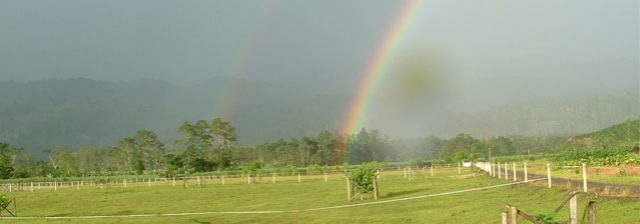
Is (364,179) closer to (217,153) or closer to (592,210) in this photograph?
(592,210)

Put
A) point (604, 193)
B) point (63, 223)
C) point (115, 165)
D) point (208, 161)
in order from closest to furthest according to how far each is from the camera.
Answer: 1. point (604, 193)
2. point (63, 223)
3. point (208, 161)
4. point (115, 165)

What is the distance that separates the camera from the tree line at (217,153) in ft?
408

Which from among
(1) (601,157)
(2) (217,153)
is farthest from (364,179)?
(2) (217,153)

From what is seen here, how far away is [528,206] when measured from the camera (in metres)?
20.7

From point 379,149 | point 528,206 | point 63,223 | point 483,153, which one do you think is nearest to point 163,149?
point 379,149

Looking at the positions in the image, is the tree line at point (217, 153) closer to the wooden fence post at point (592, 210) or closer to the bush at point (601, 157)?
the bush at point (601, 157)

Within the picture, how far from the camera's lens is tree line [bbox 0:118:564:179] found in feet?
408

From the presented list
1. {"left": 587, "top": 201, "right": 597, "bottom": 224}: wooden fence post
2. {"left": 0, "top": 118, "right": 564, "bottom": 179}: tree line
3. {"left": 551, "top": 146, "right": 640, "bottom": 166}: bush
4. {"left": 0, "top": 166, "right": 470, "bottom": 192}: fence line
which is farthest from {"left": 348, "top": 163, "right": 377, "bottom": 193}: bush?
{"left": 0, "top": 118, "right": 564, "bottom": 179}: tree line

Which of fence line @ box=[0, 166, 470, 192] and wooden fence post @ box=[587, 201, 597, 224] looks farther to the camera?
fence line @ box=[0, 166, 470, 192]

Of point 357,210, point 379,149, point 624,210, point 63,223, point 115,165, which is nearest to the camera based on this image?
point 624,210

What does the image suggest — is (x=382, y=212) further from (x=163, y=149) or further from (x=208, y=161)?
(x=163, y=149)

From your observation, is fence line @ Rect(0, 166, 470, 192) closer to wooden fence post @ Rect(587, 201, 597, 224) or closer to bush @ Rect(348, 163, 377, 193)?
bush @ Rect(348, 163, 377, 193)

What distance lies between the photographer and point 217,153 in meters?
133

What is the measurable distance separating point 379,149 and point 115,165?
250 feet
